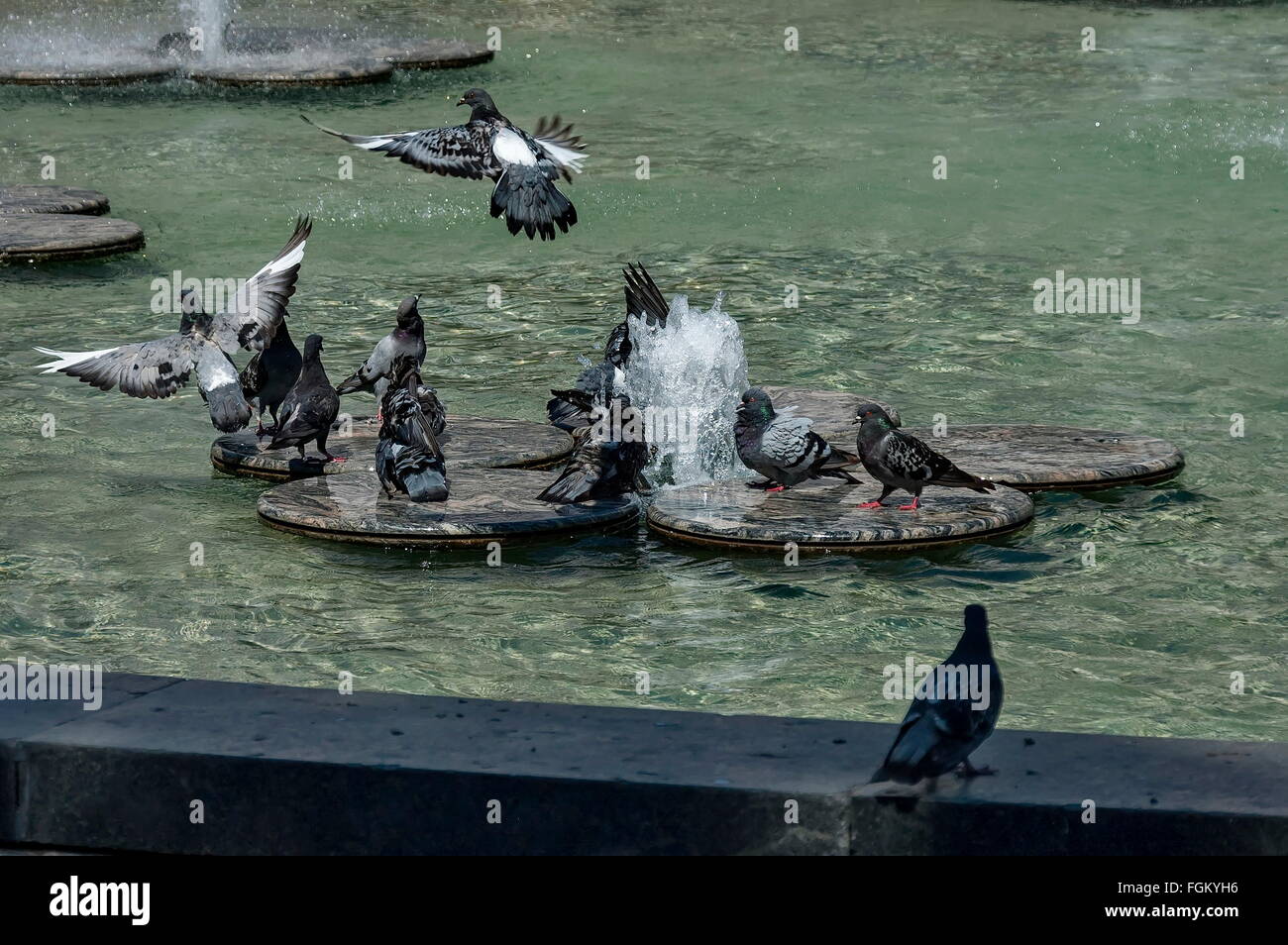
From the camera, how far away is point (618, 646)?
6266 millimetres

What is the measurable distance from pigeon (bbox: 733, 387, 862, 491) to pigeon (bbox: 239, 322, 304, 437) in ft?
6.04

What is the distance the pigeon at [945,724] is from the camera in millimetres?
4039

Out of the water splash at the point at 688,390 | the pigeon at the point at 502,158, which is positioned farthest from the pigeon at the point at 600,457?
the pigeon at the point at 502,158

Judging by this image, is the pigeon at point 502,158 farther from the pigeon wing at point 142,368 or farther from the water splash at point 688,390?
the pigeon wing at point 142,368

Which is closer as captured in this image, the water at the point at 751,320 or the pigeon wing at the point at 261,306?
the water at the point at 751,320

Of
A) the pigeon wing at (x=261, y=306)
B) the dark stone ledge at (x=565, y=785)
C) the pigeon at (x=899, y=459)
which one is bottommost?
the dark stone ledge at (x=565, y=785)

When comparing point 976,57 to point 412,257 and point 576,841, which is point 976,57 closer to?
point 412,257

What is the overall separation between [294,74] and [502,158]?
10995 mm

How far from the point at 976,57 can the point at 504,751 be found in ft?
54.2

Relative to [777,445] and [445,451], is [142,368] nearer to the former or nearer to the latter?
[445,451]

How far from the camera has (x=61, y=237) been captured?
12.4 meters

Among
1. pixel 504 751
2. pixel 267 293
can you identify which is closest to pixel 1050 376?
pixel 267 293

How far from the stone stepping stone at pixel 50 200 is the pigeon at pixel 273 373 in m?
5.80

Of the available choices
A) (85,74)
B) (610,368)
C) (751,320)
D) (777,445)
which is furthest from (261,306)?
(85,74)
